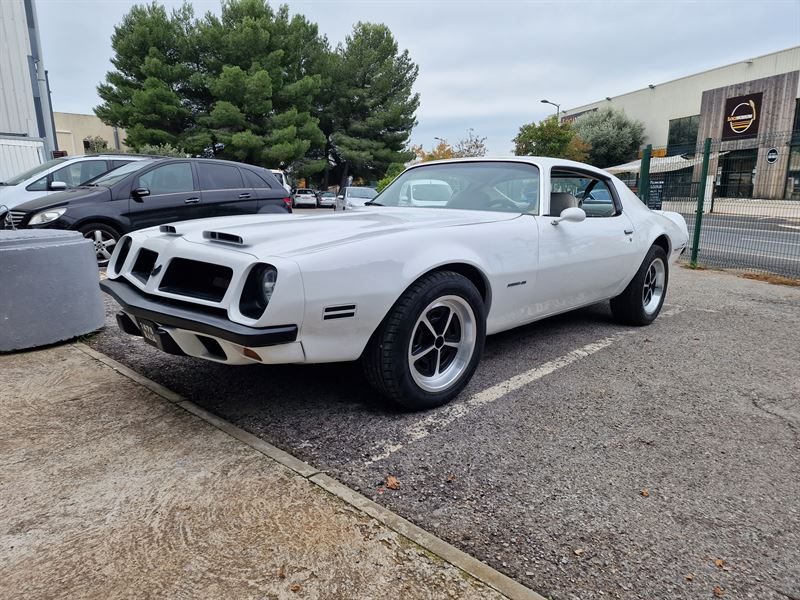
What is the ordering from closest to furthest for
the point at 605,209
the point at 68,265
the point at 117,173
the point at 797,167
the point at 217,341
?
the point at 217,341 → the point at 68,265 → the point at 605,209 → the point at 117,173 → the point at 797,167

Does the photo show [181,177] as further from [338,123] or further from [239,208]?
[338,123]

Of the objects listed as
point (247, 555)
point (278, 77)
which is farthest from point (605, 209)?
point (278, 77)

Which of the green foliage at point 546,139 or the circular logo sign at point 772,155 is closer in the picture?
the circular logo sign at point 772,155

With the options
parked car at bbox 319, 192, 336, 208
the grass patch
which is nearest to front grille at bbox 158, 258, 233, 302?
the grass patch

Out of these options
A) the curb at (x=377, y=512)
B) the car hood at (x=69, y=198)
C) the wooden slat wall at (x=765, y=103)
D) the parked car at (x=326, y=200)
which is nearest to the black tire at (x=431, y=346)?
the curb at (x=377, y=512)

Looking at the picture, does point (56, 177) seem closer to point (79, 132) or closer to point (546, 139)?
point (546, 139)

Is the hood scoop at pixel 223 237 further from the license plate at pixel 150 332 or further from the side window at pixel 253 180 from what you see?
the side window at pixel 253 180

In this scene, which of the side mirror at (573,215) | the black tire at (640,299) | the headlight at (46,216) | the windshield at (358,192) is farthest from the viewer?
the windshield at (358,192)

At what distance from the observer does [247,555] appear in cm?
180

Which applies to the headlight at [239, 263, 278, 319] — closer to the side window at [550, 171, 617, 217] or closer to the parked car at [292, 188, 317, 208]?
the side window at [550, 171, 617, 217]

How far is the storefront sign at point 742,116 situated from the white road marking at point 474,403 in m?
34.1

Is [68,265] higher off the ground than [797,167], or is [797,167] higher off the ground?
[797,167]

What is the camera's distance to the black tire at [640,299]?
4.70 metres

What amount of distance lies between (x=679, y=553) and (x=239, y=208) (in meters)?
7.17
